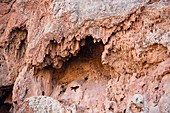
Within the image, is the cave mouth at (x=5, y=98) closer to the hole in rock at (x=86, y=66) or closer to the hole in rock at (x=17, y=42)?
the hole in rock at (x=17, y=42)

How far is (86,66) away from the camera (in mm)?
6207

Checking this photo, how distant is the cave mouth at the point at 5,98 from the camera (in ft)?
25.4

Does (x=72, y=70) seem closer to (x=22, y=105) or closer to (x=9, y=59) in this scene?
(x=22, y=105)

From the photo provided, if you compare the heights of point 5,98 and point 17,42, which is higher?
point 17,42

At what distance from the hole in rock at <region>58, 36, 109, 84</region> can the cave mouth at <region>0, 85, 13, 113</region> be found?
1.97 meters

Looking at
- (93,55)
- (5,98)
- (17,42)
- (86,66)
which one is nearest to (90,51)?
(93,55)

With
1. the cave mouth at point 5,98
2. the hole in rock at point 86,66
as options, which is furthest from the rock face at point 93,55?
the cave mouth at point 5,98

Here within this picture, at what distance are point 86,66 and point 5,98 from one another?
306 cm

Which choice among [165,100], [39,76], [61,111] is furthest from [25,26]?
[165,100]

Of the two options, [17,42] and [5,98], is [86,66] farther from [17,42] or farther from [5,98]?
[5,98]

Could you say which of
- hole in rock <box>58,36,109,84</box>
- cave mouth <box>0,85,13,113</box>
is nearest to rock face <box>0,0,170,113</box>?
hole in rock <box>58,36,109,84</box>

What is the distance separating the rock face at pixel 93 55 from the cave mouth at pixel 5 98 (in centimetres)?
82

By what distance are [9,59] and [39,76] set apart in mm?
1342

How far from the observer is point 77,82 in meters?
6.19
